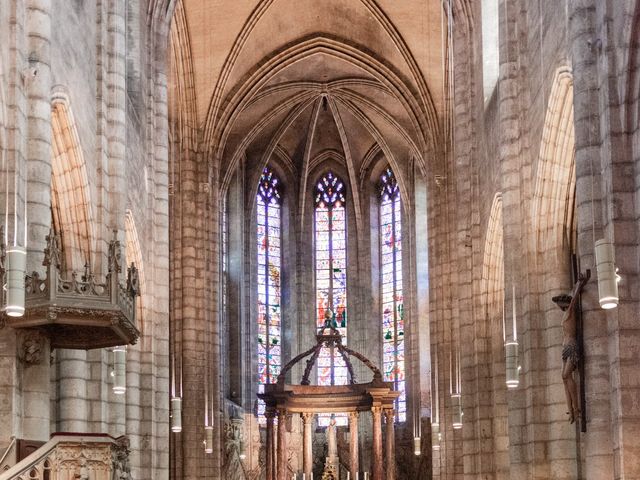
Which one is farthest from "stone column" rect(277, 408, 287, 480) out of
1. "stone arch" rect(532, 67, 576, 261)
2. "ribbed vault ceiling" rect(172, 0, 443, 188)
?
"stone arch" rect(532, 67, 576, 261)

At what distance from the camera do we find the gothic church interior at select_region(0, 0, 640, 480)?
16.9 meters

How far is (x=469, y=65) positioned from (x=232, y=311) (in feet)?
55.7

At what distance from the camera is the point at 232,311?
150 feet

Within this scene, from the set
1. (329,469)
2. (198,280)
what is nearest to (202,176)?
(198,280)

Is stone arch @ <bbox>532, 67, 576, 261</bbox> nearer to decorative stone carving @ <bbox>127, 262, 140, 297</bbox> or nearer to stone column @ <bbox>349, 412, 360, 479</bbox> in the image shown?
decorative stone carving @ <bbox>127, 262, 140, 297</bbox>

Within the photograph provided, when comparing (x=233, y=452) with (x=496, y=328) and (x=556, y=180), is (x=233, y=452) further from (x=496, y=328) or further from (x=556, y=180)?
(x=556, y=180)

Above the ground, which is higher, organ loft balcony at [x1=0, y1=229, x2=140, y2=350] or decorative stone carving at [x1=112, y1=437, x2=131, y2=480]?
organ loft balcony at [x1=0, y1=229, x2=140, y2=350]

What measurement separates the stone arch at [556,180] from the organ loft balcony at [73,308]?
7.96 metres

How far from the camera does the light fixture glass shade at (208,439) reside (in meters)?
37.6

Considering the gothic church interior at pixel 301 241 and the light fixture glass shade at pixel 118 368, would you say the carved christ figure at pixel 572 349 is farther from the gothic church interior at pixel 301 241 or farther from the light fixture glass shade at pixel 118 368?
the light fixture glass shade at pixel 118 368

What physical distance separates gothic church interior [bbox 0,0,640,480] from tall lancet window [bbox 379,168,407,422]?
100 mm

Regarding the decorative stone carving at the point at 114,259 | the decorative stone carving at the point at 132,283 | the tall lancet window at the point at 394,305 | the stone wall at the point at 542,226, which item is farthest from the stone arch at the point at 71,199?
the tall lancet window at the point at 394,305

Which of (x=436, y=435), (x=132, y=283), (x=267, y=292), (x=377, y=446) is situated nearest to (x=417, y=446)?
(x=436, y=435)

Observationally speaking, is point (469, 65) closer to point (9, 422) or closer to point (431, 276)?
point (431, 276)
